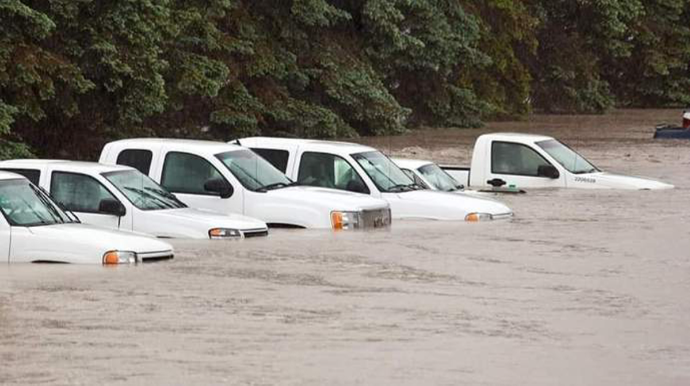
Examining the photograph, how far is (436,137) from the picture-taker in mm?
50750

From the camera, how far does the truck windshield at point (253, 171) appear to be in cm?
2498

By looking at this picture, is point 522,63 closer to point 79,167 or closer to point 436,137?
point 436,137

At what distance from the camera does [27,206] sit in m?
20.8

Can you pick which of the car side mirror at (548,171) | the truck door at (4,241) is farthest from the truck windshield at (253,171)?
the car side mirror at (548,171)

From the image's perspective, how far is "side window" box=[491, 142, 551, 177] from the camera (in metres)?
32.0

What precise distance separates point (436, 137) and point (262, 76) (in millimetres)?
7079

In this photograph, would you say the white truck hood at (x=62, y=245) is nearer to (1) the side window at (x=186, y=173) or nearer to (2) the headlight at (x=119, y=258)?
(2) the headlight at (x=119, y=258)

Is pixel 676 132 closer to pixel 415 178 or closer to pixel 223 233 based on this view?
pixel 415 178

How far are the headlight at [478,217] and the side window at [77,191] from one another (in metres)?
6.32

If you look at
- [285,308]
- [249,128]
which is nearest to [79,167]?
[285,308]

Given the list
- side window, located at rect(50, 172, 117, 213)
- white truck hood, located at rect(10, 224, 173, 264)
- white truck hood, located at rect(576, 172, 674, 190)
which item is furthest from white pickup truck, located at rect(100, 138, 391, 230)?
white truck hood, located at rect(576, 172, 674, 190)

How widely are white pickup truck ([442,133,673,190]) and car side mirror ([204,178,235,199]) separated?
26.8ft

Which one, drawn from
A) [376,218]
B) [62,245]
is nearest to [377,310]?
[62,245]

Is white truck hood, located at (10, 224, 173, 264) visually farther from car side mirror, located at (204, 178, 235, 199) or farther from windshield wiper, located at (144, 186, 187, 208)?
car side mirror, located at (204, 178, 235, 199)
